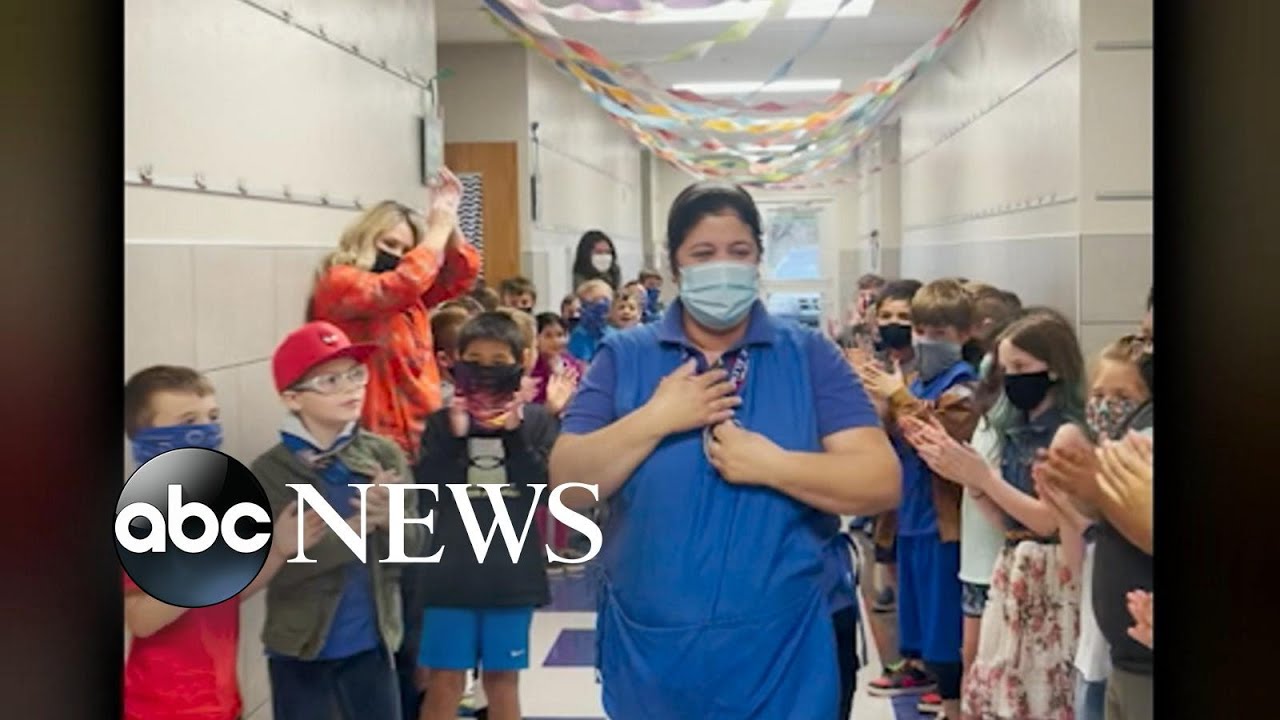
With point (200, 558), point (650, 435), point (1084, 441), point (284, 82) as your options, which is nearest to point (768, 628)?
point (650, 435)

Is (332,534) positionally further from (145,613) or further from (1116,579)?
(1116,579)

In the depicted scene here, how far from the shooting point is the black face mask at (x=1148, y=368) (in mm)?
1885

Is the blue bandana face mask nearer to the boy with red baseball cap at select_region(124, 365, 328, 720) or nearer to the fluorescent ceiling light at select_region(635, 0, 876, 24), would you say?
the boy with red baseball cap at select_region(124, 365, 328, 720)

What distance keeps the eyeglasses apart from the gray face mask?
74 centimetres

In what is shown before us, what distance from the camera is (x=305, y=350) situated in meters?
1.95

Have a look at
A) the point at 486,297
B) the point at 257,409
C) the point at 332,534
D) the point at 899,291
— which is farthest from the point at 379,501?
the point at 899,291

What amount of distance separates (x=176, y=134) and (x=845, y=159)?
889 millimetres

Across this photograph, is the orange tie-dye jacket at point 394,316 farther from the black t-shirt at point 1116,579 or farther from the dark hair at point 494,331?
the black t-shirt at point 1116,579

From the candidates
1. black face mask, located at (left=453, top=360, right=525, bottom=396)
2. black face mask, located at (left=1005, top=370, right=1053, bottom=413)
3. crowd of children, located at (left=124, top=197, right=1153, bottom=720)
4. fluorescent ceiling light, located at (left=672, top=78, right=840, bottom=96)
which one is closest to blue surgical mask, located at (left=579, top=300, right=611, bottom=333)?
crowd of children, located at (left=124, top=197, right=1153, bottom=720)

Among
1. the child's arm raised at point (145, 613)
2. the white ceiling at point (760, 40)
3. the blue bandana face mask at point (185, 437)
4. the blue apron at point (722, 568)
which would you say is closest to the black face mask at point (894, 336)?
the blue apron at point (722, 568)

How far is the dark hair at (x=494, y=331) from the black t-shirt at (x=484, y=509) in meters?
0.09

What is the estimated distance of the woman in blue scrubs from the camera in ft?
6.14
